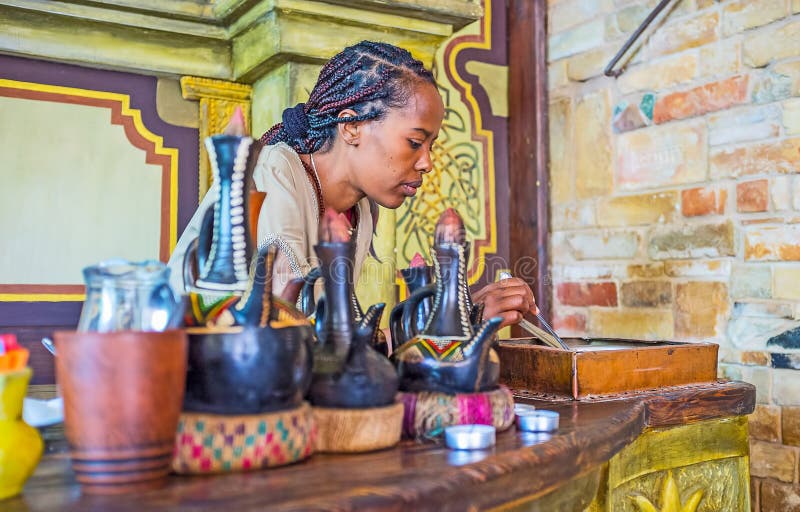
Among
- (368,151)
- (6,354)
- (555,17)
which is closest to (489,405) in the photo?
(6,354)

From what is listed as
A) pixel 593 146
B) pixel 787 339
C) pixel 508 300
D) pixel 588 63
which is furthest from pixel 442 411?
pixel 588 63

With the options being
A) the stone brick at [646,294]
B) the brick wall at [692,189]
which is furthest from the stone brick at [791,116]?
the stone brick at [646,294]

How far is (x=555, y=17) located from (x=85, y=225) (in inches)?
68.8

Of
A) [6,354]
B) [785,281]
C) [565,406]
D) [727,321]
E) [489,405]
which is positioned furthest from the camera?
[727,321]

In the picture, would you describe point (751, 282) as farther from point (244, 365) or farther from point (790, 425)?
point (244, 365)

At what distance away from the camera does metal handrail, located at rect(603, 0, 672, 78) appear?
2.30m

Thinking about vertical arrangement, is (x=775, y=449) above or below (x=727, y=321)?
below

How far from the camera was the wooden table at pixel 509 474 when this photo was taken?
61 centimetres

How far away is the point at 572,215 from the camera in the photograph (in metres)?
2.65

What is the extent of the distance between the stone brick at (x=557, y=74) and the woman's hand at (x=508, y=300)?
139cm

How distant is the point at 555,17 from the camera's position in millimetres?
2740

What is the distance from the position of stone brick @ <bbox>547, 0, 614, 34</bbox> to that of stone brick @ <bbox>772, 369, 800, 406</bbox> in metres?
1.27

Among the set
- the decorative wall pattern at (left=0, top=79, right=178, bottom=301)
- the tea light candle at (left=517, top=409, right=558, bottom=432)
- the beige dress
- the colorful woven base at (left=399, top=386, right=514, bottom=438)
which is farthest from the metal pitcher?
the decorative wall pattern at (left=0, top=79, right=178, bottom=301)

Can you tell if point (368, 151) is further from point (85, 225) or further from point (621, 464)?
point (85, 225)
